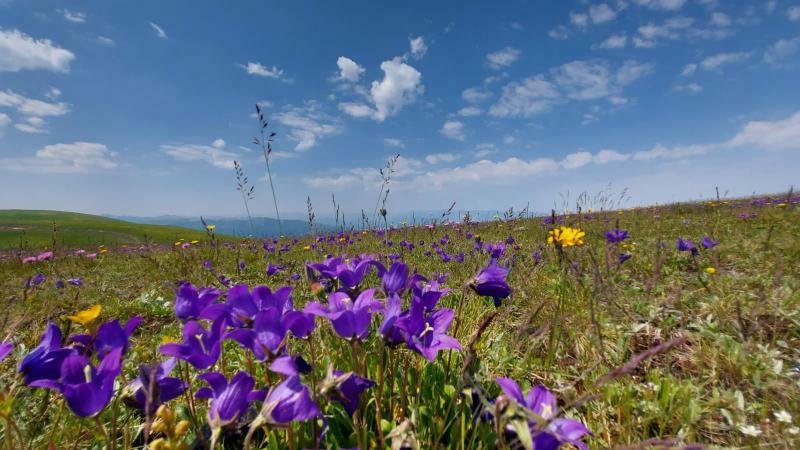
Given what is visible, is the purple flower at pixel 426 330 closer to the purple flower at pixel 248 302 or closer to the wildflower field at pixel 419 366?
the wildflower field at pixel 419 366

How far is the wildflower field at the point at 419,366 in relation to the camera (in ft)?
4.18

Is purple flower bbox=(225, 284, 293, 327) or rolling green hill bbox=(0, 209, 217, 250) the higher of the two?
purple flower bbox=(225, 284, 293, 327)

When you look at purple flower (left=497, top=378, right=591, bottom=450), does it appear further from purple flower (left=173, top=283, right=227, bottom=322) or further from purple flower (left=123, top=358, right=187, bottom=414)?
purple flower (left=173, top=283, right=227, bottom=322)

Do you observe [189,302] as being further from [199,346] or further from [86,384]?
[86,384]

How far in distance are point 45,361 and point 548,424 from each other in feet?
5.81

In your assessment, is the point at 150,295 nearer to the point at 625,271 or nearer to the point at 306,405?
the point at 306,405

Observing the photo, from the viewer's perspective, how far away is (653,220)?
1173 centimetres

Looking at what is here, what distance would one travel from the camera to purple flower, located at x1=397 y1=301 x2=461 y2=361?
1.53 m

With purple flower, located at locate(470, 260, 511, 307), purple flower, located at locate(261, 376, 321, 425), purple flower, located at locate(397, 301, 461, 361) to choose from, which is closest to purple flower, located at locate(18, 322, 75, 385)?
purple flower, located at locate(261, 376, 321, 425)

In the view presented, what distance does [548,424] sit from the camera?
111 centimetres

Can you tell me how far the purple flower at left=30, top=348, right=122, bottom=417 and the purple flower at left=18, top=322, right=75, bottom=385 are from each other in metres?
0.19

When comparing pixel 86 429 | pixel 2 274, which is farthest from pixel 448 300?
pixel 2 274

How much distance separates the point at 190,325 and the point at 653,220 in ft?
43.5

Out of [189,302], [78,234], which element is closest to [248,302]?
[189,302]
